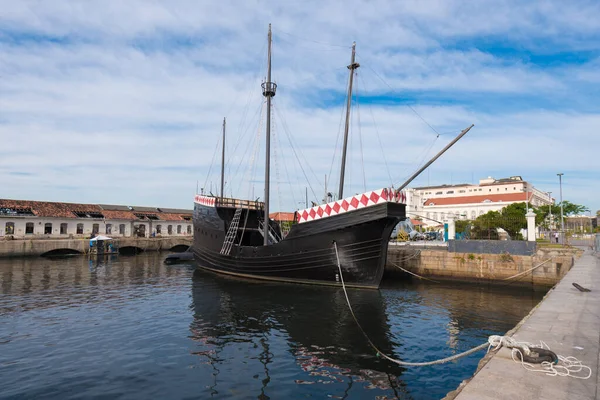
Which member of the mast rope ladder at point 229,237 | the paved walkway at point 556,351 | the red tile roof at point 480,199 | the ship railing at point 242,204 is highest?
the red tile roof at point 480,199

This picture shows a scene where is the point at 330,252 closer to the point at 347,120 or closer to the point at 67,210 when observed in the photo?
the point at 347,120

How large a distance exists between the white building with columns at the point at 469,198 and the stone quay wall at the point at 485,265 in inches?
2004

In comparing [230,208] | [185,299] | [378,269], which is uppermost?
[230,208]

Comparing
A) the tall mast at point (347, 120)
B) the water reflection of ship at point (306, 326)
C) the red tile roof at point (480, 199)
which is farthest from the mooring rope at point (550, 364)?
the red tile roof at point (480, 199)

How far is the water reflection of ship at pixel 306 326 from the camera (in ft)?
28.7

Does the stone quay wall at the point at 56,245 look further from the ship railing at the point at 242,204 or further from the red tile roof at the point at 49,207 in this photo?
the ship railing at the point at 242,204

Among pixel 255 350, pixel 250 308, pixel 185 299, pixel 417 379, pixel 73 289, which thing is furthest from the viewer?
pixel 73 289

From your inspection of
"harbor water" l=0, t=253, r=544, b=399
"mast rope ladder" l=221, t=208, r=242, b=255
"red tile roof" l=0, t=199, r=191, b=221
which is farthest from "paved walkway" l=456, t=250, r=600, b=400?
"red tile roof" l=0, t=199, r=191, b=221

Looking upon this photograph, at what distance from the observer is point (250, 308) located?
15141 millimetres

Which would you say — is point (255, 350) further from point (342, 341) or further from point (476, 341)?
point (476, 341)

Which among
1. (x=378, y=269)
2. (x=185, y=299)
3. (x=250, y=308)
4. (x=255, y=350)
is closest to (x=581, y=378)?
(x=255, y=350)

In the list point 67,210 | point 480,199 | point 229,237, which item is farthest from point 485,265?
point 480,199

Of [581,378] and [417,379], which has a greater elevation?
[581,378]

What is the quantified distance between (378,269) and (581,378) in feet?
43.0
